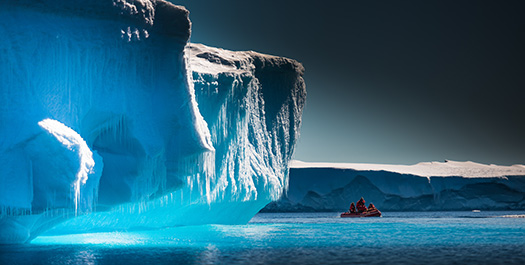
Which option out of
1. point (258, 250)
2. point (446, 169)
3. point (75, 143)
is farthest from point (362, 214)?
point (75, 143)

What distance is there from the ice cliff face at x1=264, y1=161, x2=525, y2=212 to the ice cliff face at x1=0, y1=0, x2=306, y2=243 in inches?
866

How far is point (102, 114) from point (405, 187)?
1179 inches

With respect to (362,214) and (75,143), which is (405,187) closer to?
(362,214)

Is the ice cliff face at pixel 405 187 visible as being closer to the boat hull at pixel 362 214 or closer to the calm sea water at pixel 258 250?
the boat hull at pixel 362 214

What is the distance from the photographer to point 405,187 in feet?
130

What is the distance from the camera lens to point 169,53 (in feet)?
42.5

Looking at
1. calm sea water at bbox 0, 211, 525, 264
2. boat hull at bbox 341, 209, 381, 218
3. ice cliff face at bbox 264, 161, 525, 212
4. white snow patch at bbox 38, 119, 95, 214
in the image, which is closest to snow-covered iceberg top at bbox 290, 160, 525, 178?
ice cliff face at bbox 264, 161, 525, 212

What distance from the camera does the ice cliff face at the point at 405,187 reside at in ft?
127

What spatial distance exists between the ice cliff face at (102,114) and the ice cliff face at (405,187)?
21996mm

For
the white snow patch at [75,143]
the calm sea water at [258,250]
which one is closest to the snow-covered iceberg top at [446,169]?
the calm sea water at [258,250]

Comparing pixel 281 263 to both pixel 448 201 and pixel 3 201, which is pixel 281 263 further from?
pixel 448 201

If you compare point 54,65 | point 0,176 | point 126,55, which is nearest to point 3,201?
point 0,176

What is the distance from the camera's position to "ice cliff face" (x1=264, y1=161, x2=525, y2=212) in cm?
3875

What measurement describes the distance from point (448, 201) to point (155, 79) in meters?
32.4
